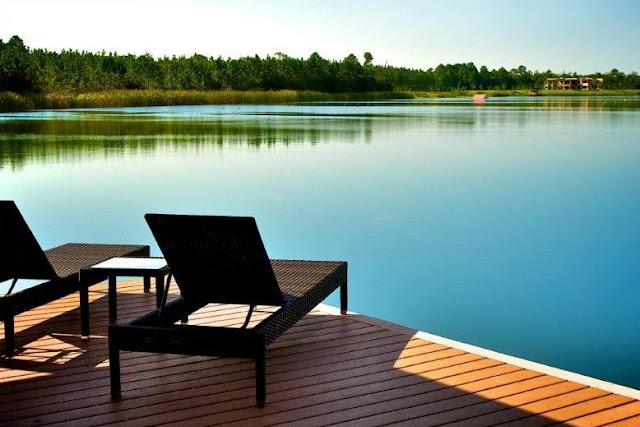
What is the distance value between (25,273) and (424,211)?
29.7ft

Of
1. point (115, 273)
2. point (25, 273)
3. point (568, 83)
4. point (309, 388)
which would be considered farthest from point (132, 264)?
point (568, 83)

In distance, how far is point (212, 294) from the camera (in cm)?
431

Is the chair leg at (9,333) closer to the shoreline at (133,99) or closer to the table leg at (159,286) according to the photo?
the table leg at (159,286)

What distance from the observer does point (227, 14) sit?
72.7 meters

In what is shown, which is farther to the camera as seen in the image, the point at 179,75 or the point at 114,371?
the point at 179,75

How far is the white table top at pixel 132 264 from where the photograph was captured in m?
4.93

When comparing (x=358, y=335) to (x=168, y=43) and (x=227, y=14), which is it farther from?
(x=168, y=43)

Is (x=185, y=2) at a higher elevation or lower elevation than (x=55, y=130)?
higher

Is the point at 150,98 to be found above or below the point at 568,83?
below

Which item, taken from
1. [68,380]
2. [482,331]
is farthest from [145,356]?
[482,331]

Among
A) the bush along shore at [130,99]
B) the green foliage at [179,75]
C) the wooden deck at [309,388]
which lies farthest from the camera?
the green foliage at [179,75]

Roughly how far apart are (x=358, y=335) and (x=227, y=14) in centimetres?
7091

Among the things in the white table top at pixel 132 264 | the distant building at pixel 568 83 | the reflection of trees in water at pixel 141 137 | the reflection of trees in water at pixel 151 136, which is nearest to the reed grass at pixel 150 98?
the reflection of trees in water at pixel 151 136

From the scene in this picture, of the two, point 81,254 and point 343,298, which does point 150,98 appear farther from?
point 343,298
